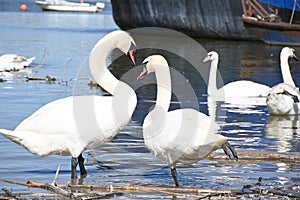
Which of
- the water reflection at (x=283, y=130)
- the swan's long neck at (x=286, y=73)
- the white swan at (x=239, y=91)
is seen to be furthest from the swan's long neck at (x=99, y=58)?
the swan's long neck at (x=286, y=73)

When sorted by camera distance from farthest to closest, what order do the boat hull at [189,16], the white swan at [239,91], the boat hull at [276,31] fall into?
the boat hull at [189,16] < the boat hull at [276,31] < the white swan at [239,91]

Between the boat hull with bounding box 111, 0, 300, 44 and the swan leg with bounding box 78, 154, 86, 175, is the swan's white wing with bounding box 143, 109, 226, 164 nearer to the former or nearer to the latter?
the swan leg with bounding box 78, 154, 86, 175

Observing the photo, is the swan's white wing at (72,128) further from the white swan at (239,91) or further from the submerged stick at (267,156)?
the white swan at (239,91)

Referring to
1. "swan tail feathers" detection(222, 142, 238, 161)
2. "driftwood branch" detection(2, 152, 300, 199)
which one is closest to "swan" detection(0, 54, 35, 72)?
"driftwood branch" detection(2, 152, 300, 199)

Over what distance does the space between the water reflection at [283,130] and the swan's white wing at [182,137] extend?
252 cm

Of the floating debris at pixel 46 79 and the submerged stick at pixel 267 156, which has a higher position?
the submerged stick at pixel 267 156

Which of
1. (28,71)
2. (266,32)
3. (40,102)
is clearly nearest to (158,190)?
(40,102)

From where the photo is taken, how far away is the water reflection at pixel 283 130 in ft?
34.9

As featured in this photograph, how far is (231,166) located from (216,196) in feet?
6.68

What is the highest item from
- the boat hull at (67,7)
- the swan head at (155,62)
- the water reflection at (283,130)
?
the swan head at (155,62)

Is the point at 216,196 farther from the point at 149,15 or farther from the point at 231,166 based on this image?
the point at 149,15

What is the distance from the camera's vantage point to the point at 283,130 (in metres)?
12.1

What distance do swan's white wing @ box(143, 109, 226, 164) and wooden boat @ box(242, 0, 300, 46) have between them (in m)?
21.5

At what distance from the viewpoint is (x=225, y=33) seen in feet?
114
